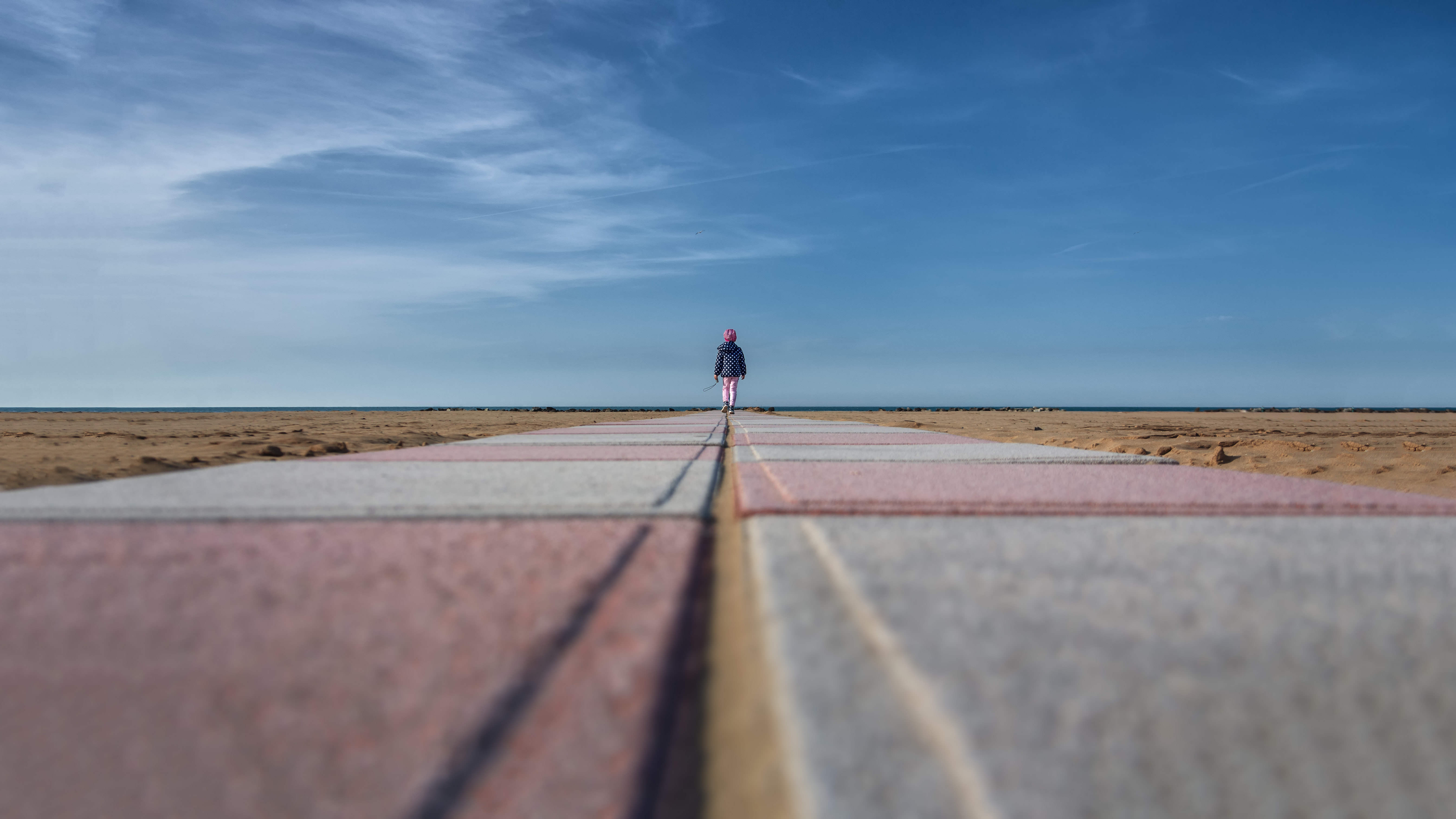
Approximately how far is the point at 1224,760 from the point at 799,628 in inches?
11.5

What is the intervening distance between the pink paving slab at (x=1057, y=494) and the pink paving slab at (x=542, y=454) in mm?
552

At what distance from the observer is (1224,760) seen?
46 cm

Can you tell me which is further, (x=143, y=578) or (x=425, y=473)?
(x=425, y=473)

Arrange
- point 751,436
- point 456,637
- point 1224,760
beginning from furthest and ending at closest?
point 751,436
point 456,637
point 1224,760

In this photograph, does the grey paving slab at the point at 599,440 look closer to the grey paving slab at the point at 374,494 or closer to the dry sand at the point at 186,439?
the dry sand at the point at 186,439

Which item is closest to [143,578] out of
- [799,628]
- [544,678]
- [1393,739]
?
[544,678]

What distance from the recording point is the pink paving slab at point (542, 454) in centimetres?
228

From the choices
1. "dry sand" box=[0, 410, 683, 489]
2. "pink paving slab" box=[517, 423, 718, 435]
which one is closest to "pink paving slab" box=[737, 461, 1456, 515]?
"dry sand" box=[0, 410, 683, 489]

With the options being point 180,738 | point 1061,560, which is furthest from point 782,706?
point 1061,560

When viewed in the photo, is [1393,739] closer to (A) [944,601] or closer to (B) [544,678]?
(A) [944,601]

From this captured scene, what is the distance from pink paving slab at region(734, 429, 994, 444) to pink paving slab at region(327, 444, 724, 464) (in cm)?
61

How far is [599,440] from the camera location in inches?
146

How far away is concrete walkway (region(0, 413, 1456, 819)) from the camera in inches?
17.2

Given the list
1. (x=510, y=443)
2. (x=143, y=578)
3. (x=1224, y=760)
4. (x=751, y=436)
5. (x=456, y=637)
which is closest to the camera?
(x=1224, y=760)
